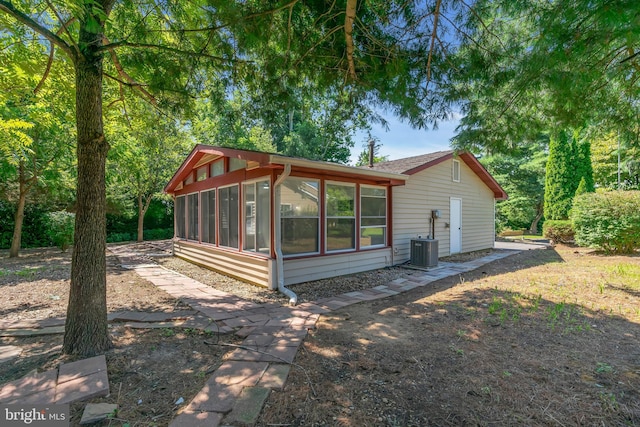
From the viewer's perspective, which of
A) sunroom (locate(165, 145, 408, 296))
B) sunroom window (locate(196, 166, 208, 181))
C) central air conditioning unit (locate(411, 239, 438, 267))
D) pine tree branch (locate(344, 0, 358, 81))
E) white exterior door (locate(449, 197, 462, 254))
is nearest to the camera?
pine tree branch (locate(344, 0, 358, 81))

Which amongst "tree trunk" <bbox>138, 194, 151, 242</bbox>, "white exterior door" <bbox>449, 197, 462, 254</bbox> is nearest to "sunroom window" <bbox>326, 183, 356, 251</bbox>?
"white exterior door" <bbox>449, 197, 462, 254</bbox>

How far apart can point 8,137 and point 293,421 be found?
23.8ft

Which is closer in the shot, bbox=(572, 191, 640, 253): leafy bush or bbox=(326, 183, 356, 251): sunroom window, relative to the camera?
bbox=(326, 183, 356, 251): sunroom window

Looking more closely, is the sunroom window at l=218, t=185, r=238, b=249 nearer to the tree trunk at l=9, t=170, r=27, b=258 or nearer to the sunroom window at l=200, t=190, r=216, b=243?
the sunroom window at l=200, t=190, r=216, b=243

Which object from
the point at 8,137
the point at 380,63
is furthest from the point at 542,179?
the point at 8,137

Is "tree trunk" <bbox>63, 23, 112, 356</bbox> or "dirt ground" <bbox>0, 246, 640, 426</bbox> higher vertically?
"tree trunk" <bbox>63, 23, 112, 356</bbox>

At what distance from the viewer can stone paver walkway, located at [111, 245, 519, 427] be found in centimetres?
205

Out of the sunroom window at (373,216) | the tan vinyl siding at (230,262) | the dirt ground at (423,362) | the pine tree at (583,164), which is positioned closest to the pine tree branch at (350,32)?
the sunroom window at (373,216)

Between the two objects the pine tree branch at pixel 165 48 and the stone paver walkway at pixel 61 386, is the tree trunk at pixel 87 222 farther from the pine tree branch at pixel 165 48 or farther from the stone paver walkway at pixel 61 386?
the stone paver walkway at pixel 61 386

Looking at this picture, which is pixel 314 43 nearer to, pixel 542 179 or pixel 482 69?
pixel 482 69

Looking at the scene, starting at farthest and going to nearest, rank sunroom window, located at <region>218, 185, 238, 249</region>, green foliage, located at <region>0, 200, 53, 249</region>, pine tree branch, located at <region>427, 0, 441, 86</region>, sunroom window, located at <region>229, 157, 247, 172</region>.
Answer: green foliage, located at <region>0, 200, 53, 249</region>
sunroom window, located at <region>218, 185, 238, 249</region>
sunroom window, located at <region>229, 157, 247, 172</region>
pine tree branch, located at <region>427, 0, 441, 86</region>

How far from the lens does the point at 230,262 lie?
22.6 feet

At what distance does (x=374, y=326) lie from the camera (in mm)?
3701

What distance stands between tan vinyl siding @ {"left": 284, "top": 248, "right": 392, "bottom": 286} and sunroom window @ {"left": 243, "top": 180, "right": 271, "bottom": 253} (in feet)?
2.26
